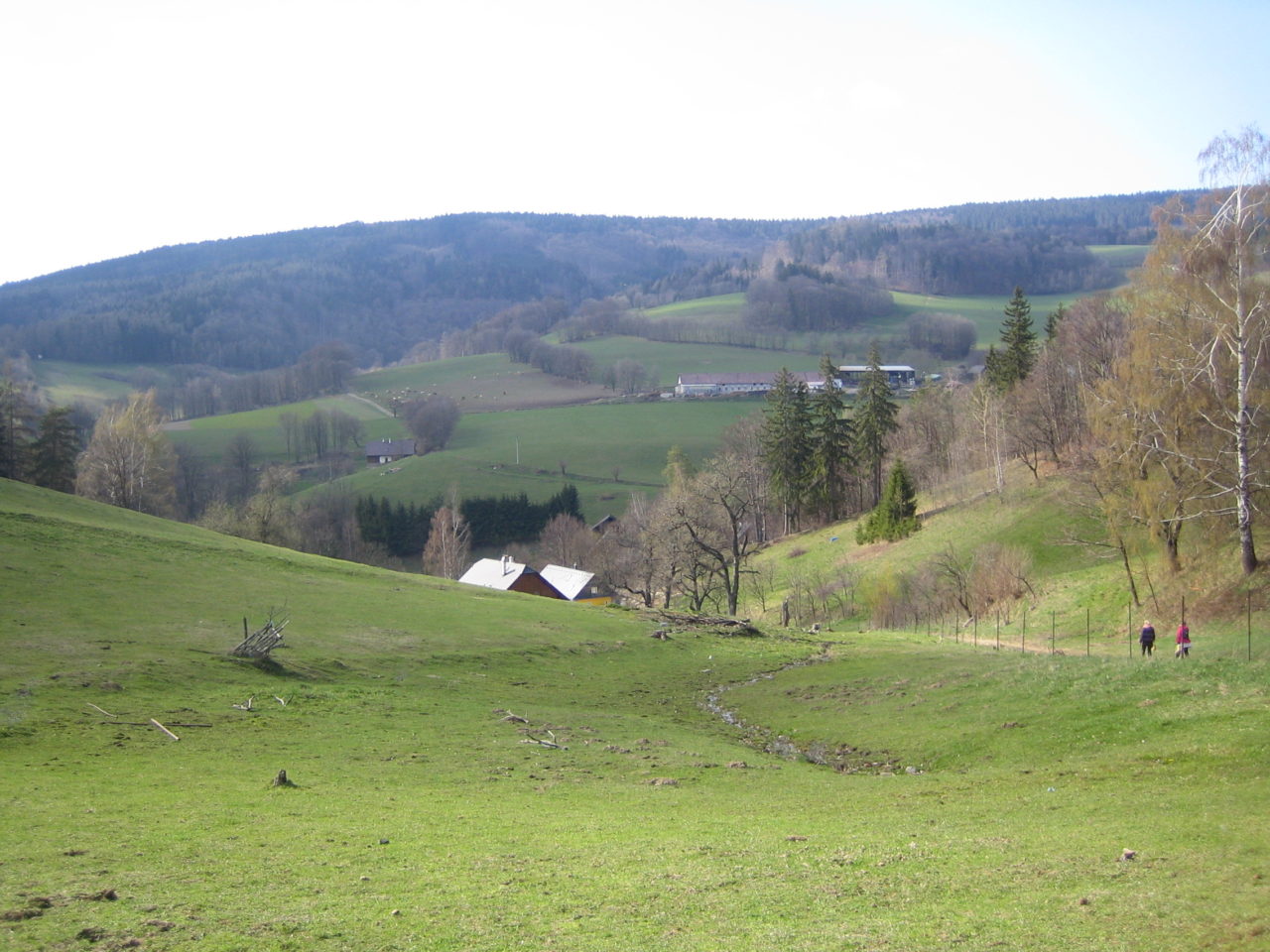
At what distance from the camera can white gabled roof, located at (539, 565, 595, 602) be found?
8462cm

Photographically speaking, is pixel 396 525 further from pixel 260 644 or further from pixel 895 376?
pixel 895 376

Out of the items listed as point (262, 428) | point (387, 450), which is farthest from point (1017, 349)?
point (262, 428)

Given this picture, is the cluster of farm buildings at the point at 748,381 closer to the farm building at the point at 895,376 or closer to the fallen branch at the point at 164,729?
the farm building at the point at 895,376

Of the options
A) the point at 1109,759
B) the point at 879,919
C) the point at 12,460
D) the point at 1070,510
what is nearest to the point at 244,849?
the point at 879,919

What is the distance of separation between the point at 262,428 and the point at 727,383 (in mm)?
87056

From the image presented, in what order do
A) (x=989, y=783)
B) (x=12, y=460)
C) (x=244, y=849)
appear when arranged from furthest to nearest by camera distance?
1. (x=12, y=460)
2. (x=989, y=783)
3. (x=244, y=849)

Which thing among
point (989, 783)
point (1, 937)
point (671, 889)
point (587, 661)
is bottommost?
point (587, 661)

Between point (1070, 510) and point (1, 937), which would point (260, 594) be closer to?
point (1, 937)

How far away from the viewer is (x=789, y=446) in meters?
91.6

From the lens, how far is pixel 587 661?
3781 centimetres

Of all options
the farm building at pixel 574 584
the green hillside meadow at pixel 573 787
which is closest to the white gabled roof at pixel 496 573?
the farm building at pixel 574 584

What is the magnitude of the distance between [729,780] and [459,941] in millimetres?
11625

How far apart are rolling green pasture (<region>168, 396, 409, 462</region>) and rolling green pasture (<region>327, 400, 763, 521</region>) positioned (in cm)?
1604

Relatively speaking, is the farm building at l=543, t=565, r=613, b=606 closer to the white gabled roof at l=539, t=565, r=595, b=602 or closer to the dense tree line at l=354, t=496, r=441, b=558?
the white gabled roof at l=539, t=565, r=595, b=602
